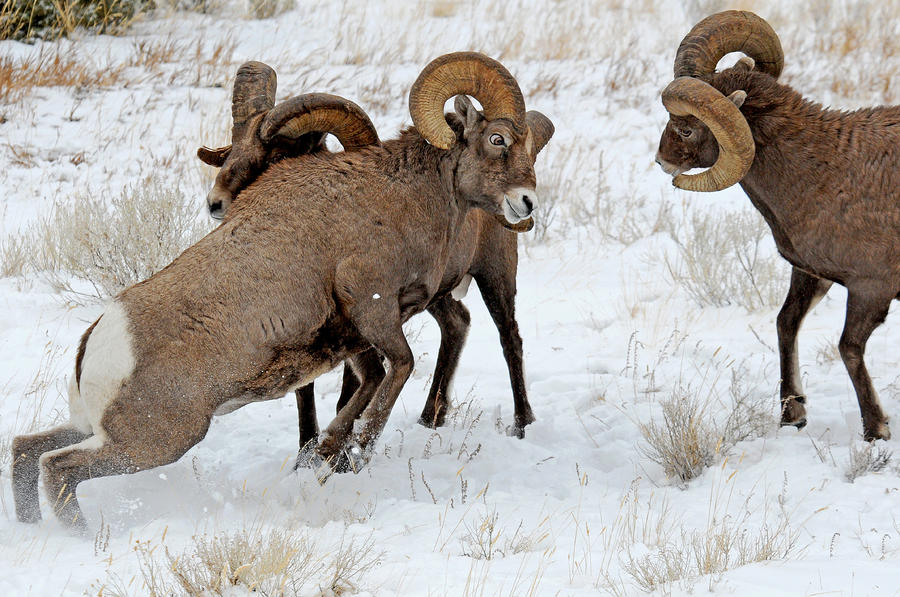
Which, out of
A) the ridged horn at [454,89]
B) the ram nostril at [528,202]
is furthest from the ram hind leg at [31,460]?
the ram nostril at [528,202]

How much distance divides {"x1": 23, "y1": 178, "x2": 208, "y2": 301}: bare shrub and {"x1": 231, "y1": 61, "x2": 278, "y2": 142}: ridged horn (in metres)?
2.62

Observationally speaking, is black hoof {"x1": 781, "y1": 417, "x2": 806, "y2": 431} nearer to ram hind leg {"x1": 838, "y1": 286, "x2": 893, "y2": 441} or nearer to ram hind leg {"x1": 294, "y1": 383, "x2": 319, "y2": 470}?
ram hind leg {"x1": 838, "y1": 286, "x2": 893, "y2": 441}

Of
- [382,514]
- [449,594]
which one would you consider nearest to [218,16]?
[382,514]

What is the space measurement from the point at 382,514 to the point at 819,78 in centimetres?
1111

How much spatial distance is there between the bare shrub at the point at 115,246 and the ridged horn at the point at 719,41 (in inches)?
169

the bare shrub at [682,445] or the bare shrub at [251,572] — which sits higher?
the bare shrub at [251,572]

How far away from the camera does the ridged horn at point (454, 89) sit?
193 inches

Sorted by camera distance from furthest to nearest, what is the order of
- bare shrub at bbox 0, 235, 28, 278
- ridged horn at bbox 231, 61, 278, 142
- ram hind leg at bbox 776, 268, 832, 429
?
bare shrub at bbox 0, 235, 28, 278 → ram hind leg at bbox 776, 268, 832, 429 → ridged horn at bbox 231, 61, 278, 142

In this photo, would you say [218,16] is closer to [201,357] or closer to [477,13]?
[477,13]

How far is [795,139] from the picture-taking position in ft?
17.4

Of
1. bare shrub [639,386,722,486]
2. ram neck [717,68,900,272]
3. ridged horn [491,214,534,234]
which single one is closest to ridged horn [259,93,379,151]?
ridged horn [491,214,534,234]

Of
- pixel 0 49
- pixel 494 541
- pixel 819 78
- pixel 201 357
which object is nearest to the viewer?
pixel 494 541

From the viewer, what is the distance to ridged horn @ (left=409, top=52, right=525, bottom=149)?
4891 millimetres

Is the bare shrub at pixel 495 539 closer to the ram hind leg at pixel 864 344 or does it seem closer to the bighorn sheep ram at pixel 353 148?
the bighorn sheep ram at pixel 353 148
